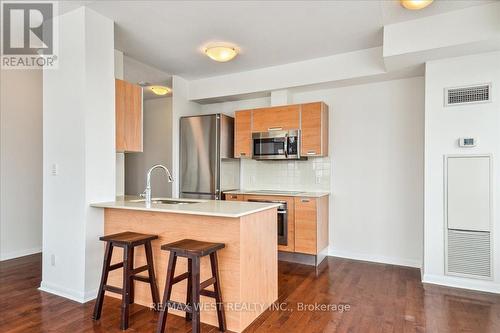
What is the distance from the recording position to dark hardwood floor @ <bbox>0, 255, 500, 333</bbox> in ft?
7.68

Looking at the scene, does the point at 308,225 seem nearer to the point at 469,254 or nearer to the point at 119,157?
the point at 469,254

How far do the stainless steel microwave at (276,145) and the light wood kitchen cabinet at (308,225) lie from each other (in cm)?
70

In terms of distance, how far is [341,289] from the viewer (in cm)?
312

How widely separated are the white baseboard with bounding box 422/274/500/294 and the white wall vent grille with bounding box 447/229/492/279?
0.06 metres

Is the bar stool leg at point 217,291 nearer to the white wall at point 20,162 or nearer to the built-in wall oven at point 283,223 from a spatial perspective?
the built-in wall oven at point 283,223

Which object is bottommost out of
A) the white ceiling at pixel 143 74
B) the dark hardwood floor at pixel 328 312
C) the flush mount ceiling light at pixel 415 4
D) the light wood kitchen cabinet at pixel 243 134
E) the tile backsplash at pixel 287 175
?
the dark hardwood floor at pixel 328 312

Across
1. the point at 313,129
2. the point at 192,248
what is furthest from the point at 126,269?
the point at 313,129

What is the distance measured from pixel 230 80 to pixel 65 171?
9.02ft

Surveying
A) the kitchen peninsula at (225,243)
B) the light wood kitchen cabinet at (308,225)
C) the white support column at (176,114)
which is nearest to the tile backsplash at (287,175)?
the light wood kitchen cabinet at (308,225)

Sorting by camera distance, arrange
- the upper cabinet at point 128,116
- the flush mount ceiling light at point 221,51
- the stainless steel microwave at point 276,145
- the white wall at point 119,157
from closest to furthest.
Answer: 1. the upper cabinet at point 128,116
2. the flush mount ceiling light at point 221,51
3. the white wall at point 119,157
4. the stainless steel microwave at point 276,145

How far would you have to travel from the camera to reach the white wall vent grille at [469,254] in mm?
3051

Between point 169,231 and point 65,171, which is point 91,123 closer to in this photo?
point 65,171

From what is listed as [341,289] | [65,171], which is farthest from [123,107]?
[341,289]

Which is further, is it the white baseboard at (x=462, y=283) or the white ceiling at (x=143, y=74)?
the white ceiling at (x=143, y=74)
